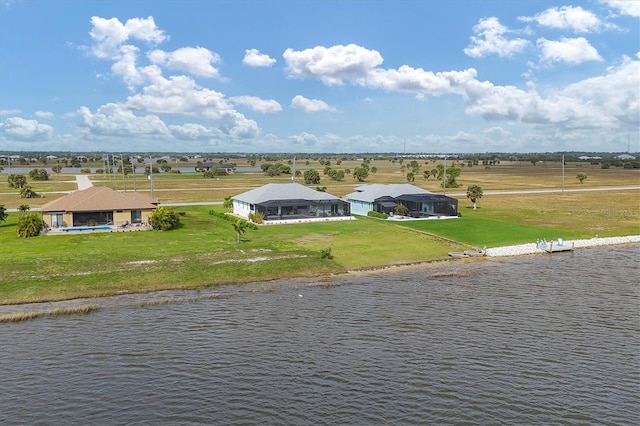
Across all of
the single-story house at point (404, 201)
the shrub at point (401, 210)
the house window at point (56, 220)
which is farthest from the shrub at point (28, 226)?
the shrub at point (401, 210)

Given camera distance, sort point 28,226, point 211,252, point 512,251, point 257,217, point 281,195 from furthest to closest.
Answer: point 281,195 < point 257,217 < point 28,226 < point 512,251 < point 211,252

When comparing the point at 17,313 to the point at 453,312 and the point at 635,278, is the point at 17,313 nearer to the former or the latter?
the point at 453,312

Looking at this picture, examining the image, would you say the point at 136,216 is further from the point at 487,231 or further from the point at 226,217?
the point at 487,231

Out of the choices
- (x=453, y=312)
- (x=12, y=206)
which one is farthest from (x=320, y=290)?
(x=12, y=206)

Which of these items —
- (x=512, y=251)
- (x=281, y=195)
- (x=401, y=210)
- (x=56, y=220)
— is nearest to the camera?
(x=512, y=251)

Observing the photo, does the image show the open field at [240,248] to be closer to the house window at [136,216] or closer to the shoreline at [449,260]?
the shoreline at [449,260]

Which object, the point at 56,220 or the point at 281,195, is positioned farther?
the point at 281,195

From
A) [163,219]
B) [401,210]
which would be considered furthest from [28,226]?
[401,210]

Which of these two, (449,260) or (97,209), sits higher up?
(97,209)
